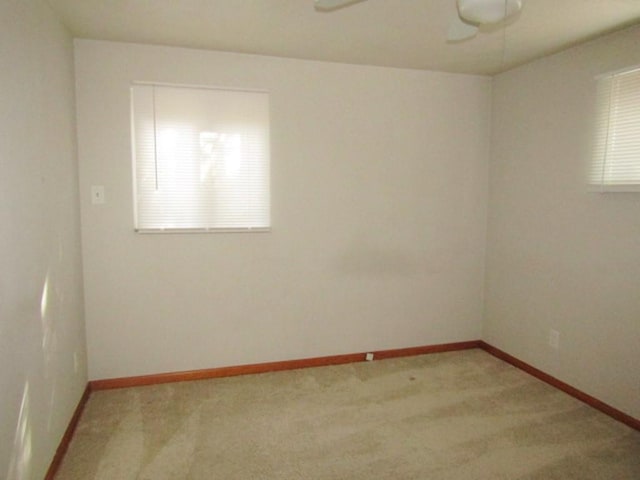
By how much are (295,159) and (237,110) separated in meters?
0.55

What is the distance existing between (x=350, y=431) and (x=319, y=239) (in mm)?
1423

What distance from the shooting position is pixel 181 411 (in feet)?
8.29

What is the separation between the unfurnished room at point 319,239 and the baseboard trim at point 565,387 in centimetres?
1

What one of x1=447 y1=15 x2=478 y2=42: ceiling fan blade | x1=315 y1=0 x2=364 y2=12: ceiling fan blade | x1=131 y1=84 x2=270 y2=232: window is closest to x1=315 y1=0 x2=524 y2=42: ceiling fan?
x1=315 y1=0 x2=364 y2=12: ceiling fan blade

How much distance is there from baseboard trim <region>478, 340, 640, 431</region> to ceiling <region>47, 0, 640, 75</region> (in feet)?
7.77

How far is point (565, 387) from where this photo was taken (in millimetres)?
2818

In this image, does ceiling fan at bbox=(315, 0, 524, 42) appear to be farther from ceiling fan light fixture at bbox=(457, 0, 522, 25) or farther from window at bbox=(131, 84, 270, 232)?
window at bbox=(131, 84, 270, 232)

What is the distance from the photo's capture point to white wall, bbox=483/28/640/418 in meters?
2.44

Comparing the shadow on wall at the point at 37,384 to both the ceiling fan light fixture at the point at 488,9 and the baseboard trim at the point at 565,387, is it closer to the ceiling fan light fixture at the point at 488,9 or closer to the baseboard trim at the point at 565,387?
the ceiling fan light fixture at the point at 488,9

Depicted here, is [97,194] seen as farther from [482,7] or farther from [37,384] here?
[482,7]

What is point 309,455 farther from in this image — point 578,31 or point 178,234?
point 578,31

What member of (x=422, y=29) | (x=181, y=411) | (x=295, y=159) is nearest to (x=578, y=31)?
(x=422, y=29)

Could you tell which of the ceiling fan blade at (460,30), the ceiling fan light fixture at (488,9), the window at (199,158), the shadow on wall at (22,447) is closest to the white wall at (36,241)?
the shadow on wall at (22,447)

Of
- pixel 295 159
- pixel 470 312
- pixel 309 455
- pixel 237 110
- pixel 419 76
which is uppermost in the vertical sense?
pixel 419 76
